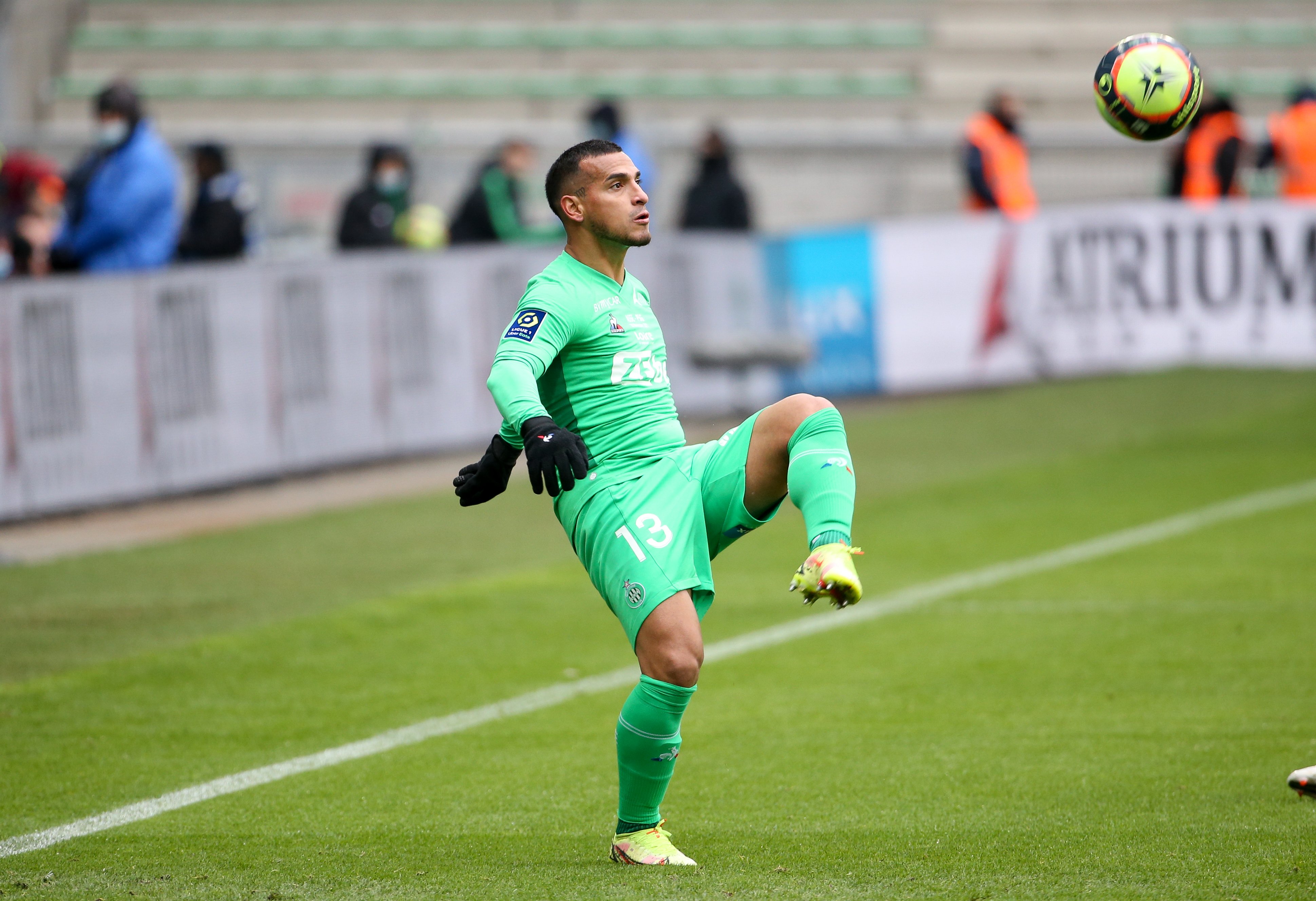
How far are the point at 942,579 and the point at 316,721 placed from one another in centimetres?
389

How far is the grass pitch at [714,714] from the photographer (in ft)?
15.7

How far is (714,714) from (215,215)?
8147 mm

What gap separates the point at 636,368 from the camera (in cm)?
509

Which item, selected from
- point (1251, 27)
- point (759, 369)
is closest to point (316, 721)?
point (759, 369)

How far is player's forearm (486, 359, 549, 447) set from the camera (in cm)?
459

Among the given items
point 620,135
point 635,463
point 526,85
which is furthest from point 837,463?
point 526,85

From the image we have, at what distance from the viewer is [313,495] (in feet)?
41.2

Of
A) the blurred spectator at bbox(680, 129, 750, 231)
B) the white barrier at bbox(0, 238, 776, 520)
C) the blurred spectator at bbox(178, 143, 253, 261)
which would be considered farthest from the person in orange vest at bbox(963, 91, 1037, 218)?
the blurred spectator at bbox(178, 143, 253, 261)

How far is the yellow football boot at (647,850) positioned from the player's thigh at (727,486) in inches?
32.0

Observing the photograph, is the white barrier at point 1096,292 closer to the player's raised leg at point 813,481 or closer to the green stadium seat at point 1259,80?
the green stadium seat at point 1259,80

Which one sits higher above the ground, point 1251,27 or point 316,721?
point 1251,27

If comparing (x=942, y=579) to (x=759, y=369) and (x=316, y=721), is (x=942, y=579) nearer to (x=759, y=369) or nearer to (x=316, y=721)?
(x=316, y=721)

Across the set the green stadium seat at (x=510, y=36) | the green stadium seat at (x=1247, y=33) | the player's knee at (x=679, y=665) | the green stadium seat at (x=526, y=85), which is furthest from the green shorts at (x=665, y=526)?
the green stadium seat at (x=1247, y=33)

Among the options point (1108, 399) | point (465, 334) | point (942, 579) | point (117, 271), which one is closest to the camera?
point (942, 579)
